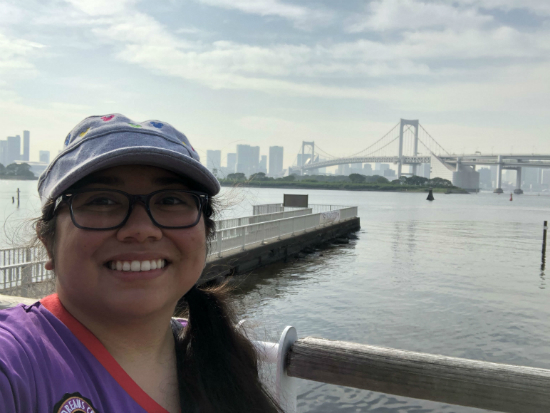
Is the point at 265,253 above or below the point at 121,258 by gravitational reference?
below

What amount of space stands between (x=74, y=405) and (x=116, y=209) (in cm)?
40

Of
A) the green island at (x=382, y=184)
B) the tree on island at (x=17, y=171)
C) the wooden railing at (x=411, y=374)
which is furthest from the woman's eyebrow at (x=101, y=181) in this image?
the green island at (x=382, y=184)

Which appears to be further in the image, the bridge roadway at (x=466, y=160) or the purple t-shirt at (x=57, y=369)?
the bridge roadway at (x=466, y=160)

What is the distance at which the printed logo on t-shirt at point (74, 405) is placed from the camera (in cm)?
80

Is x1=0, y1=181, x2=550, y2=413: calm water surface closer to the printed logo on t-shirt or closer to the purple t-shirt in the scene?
the purple t-shirt

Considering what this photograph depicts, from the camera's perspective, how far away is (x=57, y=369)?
0.83m

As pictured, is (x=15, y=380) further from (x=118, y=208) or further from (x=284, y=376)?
(x=284, y=376)

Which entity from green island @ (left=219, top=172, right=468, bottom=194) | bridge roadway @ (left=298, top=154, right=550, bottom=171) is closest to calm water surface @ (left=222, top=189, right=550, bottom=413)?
bridge roadway @ (left=298, top=154, right=550, bottom=171)

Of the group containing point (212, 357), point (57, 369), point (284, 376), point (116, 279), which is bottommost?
point (284, 376)

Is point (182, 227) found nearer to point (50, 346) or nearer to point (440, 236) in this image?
point (50, 346)

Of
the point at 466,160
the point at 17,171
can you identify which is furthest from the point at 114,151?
the point at 466,160

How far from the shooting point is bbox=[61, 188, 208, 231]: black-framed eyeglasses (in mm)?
985

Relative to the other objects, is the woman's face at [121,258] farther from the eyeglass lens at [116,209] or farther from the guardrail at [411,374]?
the guardrail at [411,374]

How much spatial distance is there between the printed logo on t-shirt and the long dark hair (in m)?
0.30
